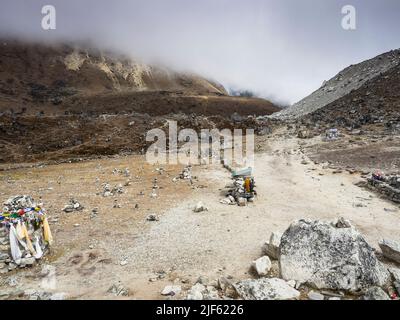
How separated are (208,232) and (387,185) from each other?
906 cm

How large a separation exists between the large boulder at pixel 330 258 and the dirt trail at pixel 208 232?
4.31 feet

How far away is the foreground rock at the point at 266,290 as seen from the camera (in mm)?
6168

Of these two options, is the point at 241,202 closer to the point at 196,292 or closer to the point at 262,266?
the point at 262,266

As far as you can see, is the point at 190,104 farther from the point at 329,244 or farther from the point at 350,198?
the point at 329,244

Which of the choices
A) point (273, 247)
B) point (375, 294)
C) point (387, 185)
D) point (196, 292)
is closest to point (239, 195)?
point (273, 247)

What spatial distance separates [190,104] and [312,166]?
1995 inches

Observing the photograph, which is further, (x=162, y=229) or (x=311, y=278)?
(x=162, y=229)

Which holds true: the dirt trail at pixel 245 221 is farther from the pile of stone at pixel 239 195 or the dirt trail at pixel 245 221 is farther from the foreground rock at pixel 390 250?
the foreground rock at pixel 390 250

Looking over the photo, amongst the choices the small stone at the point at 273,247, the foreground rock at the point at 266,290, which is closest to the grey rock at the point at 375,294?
the foreground rock at the point at 266,290

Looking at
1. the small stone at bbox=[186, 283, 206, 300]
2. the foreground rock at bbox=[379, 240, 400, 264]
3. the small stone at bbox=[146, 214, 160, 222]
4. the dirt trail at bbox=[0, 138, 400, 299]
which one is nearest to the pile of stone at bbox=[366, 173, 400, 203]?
the dirt trail at bbox=[0, 138, 400, 299]

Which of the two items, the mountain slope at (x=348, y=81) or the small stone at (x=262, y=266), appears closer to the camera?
Result: the small stone at (x=262, y=266)

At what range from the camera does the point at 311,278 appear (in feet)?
22.0
